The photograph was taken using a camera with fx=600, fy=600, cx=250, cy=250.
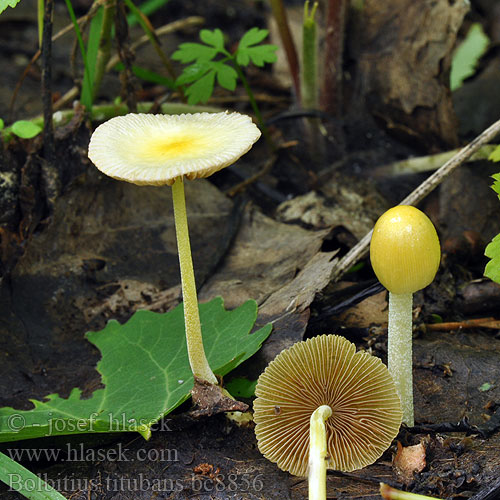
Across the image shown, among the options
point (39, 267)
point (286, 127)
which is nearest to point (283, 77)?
point (286, 127)

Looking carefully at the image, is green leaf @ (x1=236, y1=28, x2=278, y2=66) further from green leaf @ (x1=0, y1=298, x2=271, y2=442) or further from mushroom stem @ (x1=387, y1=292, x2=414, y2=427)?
mushroom stem @ (x1=387, y1=292, x2=414, y2=427)

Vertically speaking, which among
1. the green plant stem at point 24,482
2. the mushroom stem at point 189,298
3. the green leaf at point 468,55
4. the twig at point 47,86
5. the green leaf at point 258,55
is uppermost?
the green leaf at point 468,55

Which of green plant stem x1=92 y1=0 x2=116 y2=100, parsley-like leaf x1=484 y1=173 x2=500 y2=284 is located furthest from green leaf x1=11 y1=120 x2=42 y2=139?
parsley-like leaf x1=484 y1=173 x2=500 y2=284

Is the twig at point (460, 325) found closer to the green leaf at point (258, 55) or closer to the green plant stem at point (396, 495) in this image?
the green plant stem at point (396, 495)

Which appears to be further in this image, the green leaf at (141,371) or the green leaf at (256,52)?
the green leaf at (256,52)

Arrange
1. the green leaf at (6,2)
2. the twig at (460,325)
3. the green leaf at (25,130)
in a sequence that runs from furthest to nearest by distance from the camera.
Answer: the green leaf at (25,130) < the twig at (460,325) < the green leaf at (6,2)

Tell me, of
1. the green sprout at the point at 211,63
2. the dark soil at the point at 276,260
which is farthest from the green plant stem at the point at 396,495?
the green sprout at the point at 211,63
